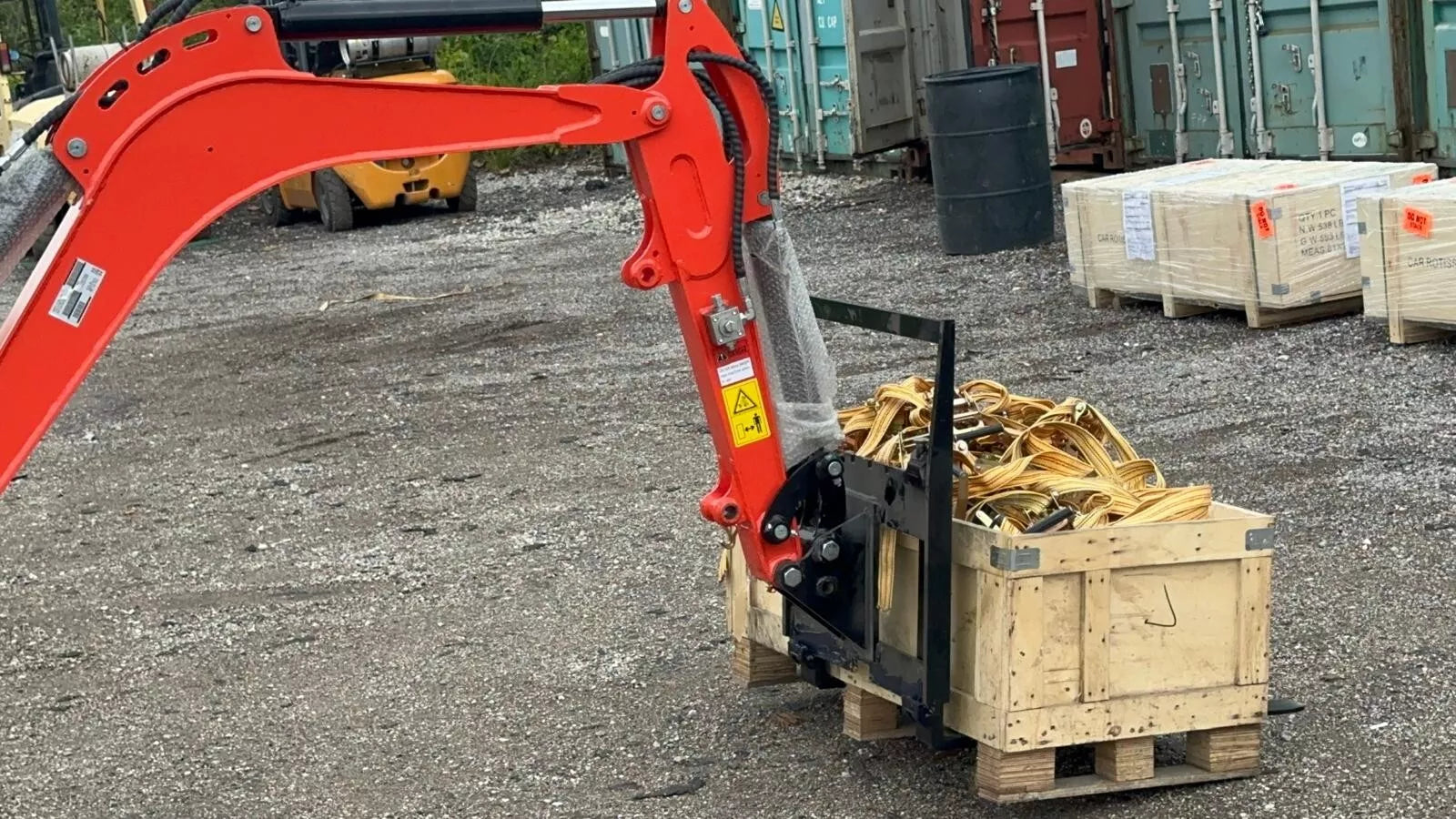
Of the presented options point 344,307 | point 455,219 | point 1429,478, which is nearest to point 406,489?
point 1429,478

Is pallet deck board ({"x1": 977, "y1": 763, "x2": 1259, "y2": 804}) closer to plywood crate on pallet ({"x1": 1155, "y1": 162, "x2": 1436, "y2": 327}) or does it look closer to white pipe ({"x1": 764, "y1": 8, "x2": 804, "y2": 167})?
plywood crate on pallet ({"x1": 1155, "y1": 162, "x2": 1436, "y2": 327})

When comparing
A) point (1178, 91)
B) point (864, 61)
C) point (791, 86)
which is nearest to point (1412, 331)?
point (1178, 91)

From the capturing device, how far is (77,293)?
4.09 m

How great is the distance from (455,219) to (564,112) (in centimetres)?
1624

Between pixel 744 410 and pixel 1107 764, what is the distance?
125 centimetres

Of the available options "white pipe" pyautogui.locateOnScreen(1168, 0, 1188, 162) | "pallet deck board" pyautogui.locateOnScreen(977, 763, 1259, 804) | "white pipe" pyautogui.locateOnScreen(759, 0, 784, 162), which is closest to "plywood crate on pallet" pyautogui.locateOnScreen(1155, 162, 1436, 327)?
"white pipe" pyautogui.locateOnScreen(1168, 0, 1188, 162)

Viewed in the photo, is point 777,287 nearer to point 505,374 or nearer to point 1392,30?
point 505,374

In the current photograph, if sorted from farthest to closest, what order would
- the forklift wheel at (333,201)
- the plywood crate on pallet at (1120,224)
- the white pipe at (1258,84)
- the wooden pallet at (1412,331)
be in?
the forklift wheel at (333,201) → the white pipe at (1258,84) → the plywood crate on pallet at (1120,224) → the wooden pallet at (1412,331)

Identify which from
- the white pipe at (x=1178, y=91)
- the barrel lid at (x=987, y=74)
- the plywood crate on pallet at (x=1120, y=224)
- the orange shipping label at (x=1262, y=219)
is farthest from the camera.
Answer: the white pipe at (x=1178, y=91)

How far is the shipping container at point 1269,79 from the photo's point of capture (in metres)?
12.1

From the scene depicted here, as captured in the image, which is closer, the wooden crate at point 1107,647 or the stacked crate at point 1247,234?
the wooden crate at point 1107,647

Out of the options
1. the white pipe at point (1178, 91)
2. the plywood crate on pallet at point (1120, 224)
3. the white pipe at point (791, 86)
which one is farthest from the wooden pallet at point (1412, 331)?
the white pipe at point (791, 86)

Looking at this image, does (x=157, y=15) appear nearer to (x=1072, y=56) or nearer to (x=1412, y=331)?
(x=1412, y=331)

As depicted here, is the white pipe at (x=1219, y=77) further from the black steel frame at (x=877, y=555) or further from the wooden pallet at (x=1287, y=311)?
the black steel frame at (x=877, y=555)
